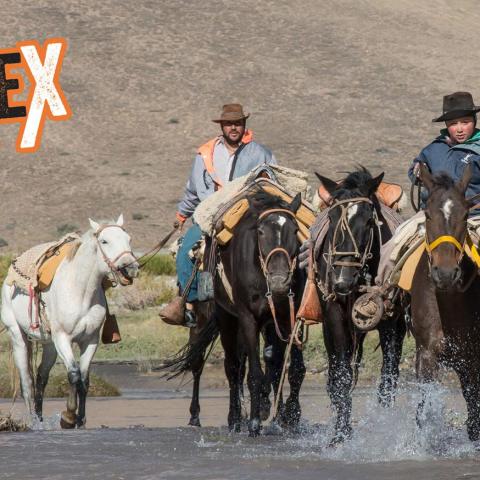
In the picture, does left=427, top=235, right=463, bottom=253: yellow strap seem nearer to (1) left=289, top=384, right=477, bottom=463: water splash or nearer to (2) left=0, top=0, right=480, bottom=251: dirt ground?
(1) left=289, top=384, right=477, bottom=463: water splash

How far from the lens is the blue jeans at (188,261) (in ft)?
53.6

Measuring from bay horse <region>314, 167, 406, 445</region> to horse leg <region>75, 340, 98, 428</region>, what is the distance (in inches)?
138

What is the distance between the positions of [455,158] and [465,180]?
1249 millimetres

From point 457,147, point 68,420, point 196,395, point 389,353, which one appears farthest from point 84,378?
point 457,147

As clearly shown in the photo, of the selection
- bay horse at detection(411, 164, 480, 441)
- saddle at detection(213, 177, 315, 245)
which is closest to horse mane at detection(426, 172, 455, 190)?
bay horse at detection(411, 164, 480, 441)

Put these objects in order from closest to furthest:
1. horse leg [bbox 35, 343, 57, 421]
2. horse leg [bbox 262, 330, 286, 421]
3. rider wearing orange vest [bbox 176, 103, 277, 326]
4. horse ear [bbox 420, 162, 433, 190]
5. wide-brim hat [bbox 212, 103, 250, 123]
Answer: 1. horse ear [bbox 420, 162, 433, 190]
2. horse leg [bbox 262, 330, 286, 421]
3. wide-brim hat [bbox 212, 103, 250, 123]
4. rider wearing orange vest [bbox 176, 103, 277, 326]
5. horse leg [bbox 35, 343, 57, 421]

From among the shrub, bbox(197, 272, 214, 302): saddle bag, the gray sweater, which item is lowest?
bbox(197, 272, 214, 302): saddle bag

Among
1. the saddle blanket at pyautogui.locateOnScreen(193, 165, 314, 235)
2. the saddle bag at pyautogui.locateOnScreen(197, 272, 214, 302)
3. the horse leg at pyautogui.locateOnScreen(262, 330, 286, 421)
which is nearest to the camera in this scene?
the horse leg at pyautogui.locateOnScreen(262, 330, 286, 421)

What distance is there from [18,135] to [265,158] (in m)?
48.8

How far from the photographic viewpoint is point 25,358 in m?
17.5

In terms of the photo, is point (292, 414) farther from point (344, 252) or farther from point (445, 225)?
point (445, 225)

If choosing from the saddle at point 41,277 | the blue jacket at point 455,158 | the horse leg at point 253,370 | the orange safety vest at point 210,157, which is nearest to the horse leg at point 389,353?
the horse leg at point 253,370

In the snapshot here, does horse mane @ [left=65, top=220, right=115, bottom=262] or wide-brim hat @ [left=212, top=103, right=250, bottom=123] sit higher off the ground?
wide-brim hat @ [left=212, top=103, right=250, bottom=123]

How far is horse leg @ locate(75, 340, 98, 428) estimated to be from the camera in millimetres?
15602
